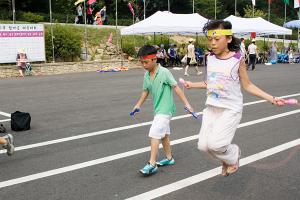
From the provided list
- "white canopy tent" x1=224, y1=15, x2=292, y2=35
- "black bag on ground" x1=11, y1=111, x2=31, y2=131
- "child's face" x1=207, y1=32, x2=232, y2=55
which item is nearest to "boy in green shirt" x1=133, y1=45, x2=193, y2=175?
"child's face" x1=207, y1=32, x2=232, y2=55

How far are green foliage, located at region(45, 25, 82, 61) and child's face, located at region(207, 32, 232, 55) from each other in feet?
62.8

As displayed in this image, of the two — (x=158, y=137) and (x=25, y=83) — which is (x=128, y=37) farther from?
(x=158, y=137)

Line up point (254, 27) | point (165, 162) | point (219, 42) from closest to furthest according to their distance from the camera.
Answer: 1. point (219, 42)
2. point (165, 162)
3. point (254, 27)

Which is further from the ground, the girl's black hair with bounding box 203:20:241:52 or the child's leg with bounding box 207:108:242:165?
the girl's black hair with bounding box 203:20:241:52

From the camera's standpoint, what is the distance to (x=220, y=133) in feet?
14.5

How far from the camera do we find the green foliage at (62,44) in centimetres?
2273

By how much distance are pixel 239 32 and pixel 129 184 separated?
23.5 meters

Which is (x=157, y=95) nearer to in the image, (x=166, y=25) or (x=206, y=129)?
(x=206, y=129)

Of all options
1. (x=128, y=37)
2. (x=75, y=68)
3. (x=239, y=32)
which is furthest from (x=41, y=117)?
(x=128, y=37)

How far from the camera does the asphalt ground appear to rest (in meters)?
4.82

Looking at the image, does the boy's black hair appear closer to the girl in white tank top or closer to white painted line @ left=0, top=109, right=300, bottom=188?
the girl in white tank top

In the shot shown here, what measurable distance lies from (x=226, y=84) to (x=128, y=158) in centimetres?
217

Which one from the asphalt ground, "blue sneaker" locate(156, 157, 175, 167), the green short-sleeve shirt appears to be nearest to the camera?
the asphalt ground

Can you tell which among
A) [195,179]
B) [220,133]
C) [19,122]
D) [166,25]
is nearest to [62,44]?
[166,25]
